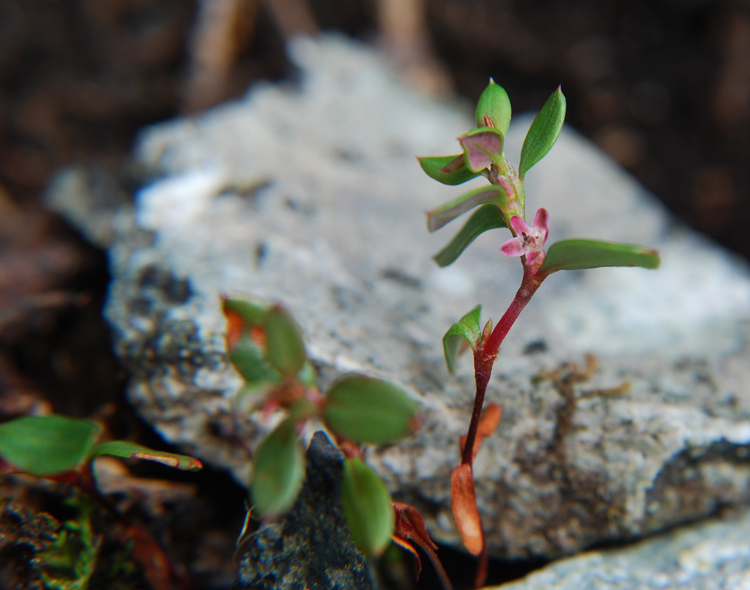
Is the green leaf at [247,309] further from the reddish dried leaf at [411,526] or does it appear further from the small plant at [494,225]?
the reddish dried leaf at [411,526]

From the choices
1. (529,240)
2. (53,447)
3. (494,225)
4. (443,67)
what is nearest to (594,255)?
(529,240)

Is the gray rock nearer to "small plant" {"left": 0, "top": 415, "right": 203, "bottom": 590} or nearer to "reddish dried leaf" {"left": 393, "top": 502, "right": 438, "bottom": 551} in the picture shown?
"reddish dried leaf" {"left": 393, "top": 502, "right": 438, "bottom": 551}

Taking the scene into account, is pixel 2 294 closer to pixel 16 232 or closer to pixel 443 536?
pixel 16 232

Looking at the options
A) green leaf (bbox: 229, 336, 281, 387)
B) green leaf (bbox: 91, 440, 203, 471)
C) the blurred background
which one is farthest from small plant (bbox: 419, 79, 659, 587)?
the blurred background

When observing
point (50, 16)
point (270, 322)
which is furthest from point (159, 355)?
point (50, 16)

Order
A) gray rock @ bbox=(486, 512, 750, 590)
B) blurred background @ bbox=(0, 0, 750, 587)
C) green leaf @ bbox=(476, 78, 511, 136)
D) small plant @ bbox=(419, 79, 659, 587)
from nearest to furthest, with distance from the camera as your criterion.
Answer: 1. small plant @ bbox=(419, 79, 659, 587)
2. green leaf @ bbox=(476, 78, 511, 136)
3. gray rock @ bbox=(486, 512, 750, 590)
4. blurred background @ bbox=(0, 0, 750, 587)

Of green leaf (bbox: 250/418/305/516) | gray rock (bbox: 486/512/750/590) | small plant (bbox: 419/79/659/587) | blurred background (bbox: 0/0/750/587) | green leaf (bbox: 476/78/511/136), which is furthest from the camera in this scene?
blurred background (bbox: 0/0/750/587)

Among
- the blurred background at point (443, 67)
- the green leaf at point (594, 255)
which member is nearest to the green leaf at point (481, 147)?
the green leaf at point (594, 255)
